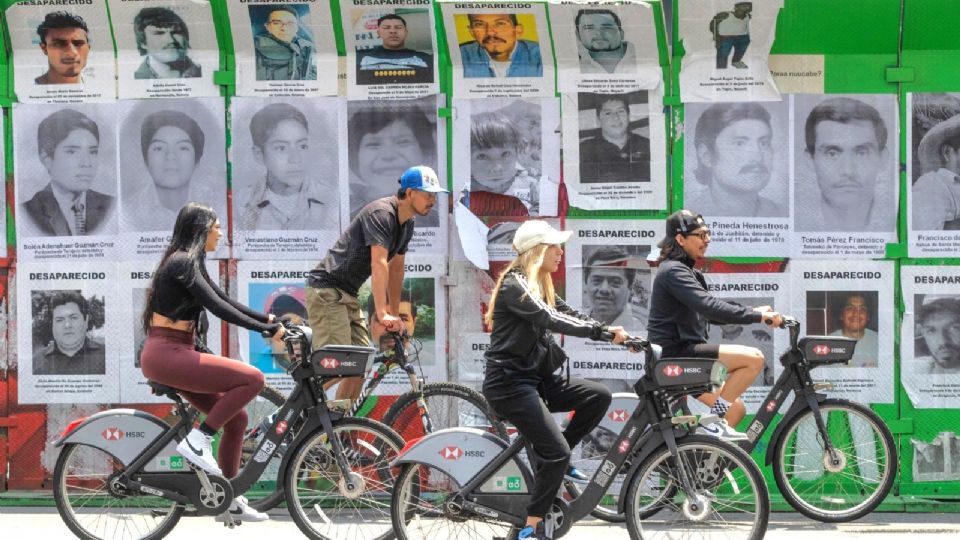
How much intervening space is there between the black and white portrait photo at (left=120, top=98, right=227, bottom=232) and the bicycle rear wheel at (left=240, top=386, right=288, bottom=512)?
3.96 feet

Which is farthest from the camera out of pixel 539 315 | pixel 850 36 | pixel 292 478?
pixel 850 36

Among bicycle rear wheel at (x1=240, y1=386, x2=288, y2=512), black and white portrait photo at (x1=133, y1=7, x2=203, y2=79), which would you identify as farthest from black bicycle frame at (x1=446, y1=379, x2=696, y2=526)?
black and white portrait photo at (x1=133, y1=7, x2=203, y2=79)

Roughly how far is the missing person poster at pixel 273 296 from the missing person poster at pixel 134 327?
18cm

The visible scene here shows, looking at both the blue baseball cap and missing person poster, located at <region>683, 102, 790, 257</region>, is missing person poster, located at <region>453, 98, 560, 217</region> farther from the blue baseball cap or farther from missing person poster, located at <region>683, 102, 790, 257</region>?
missing person poster, located at <region>683, 102, 790, 257</region>

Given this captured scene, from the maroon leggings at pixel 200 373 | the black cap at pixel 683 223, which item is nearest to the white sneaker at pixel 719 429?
the black cap at pixel 683 223

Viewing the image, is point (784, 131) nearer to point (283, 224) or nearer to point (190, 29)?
point (283, 224)

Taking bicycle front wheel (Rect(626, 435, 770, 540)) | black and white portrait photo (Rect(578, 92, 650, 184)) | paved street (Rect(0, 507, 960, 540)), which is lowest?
paved street (Rect(0, 507, 960, 540))

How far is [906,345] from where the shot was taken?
847 centimetres

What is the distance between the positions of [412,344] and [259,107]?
1774mm

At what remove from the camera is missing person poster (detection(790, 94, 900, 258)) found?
333 inches

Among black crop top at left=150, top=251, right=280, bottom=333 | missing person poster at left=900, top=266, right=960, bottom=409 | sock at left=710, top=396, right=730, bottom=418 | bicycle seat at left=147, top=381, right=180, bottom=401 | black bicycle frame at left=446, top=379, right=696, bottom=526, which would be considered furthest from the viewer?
missing person poster at left=900, top=266, right=960, bottom=409

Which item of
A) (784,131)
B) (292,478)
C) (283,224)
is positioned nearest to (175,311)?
(292,478)

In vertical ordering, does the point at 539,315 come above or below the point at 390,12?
below

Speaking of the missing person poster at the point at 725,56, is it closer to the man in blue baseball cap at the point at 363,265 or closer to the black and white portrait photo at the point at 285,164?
the man in blue baseball cap at the point at 363,265
